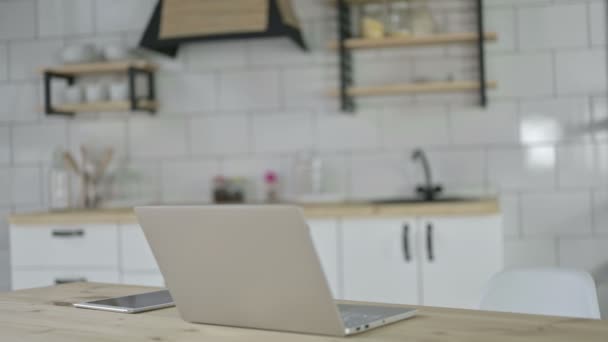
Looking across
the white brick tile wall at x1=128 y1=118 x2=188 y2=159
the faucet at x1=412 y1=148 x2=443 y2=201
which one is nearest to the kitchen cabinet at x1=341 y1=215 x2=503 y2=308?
the faucet at x1=412 y1=148 x2=443 y2=201

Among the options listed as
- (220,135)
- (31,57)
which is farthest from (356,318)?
(31,57)

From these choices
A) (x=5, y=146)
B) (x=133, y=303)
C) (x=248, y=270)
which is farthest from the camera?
(x=5, y=146)

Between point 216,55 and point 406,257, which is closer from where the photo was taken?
point 406,257

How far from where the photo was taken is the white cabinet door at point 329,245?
3475mm

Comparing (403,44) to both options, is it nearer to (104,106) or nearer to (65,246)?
(104,106)

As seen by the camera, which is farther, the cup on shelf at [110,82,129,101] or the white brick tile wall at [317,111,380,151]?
the cup on shelf at [110,82,129,101]

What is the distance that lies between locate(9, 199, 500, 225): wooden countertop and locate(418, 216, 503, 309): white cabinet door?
0.14 feet

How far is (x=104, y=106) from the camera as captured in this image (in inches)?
164

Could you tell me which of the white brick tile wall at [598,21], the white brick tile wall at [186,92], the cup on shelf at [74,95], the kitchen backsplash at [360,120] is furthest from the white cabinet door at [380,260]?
the cup on shelf at [74,95]

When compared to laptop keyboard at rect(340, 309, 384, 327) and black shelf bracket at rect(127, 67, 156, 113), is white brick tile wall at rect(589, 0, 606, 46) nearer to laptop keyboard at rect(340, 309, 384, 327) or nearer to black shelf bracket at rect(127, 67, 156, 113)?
black shelf bracket at rect(127, 67, 156, 113)

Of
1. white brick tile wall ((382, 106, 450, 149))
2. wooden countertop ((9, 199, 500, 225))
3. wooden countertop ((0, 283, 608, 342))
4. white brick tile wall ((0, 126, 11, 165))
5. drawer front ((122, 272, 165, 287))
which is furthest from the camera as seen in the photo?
white brick tile wall ((0, 126, 11, 165))

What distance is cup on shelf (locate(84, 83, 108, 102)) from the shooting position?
418cm

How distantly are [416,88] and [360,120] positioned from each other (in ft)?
1.24

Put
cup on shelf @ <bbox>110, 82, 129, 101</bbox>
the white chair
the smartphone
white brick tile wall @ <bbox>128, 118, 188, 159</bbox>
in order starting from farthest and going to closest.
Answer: white brick tile wall @ <bbox>128, 118, 188, 159</bbox>
cup on shelf @ <bbox>110, 82, 129, 101</bbox>
the white chair
the smartphone
